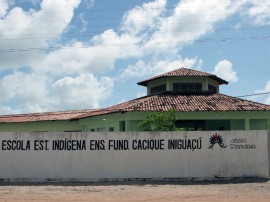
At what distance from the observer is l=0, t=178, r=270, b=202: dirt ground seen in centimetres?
1384

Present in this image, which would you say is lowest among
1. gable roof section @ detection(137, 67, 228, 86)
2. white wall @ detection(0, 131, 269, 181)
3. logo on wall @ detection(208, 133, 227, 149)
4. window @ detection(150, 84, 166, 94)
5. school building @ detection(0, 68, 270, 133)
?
white wall @ detection(0, 131, 269, 181)

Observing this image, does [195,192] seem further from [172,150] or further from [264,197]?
[172,150]

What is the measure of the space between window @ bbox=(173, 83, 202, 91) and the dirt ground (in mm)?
13485

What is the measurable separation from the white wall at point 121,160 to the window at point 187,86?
12.6 meters

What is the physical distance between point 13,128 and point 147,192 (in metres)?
25.8

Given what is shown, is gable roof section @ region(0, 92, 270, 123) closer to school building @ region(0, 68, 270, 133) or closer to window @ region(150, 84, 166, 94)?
school building @ region(0, 68, 270, 133)

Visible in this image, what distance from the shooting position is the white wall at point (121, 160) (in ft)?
59.9

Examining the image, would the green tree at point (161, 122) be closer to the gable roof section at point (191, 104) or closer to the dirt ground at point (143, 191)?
the gable roof section at point (191, 104)

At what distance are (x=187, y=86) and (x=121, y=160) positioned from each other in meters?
13.9

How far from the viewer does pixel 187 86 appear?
31.2 m

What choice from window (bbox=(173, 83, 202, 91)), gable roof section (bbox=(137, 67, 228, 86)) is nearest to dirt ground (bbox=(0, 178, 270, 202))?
gable roof section (bbox=(137, 67, 228, 86))

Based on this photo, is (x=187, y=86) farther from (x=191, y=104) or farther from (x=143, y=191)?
(x=143, y=191)

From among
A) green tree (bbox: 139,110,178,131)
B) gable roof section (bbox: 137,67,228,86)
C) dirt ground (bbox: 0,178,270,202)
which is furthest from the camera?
gable roof section (bbox: 137,67,228,86)

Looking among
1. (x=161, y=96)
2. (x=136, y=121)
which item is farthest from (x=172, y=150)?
(x=161, y=96)
